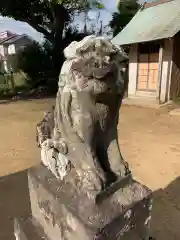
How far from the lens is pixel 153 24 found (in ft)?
32.1

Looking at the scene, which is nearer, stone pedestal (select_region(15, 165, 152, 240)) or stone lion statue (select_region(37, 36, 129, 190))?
stone lion statue (select_region(37, 36, 129, 190))

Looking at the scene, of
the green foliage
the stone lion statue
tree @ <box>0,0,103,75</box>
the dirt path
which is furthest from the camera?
the green foliage

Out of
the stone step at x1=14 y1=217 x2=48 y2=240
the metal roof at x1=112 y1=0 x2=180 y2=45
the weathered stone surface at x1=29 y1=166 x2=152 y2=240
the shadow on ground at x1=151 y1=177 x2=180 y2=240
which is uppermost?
the metal roof at x1=112 y1=0 x2=180 y2=45

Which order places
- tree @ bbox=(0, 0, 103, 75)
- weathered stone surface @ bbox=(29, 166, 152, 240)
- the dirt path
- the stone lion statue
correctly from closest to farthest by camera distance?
the stone lion statue < weathered stone surface @ bbox=(29, 166, 152, 240) < the dirt path < tree @ bbox=(0, 0, 103, 75)

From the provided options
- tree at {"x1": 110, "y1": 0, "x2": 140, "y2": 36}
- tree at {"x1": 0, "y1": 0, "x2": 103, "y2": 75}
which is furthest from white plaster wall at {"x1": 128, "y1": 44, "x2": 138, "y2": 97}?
tree at {"x1": 0, "y1": 0, "x2": 103, "y2": 75}

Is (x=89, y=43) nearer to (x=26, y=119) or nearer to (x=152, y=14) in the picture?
(x=26, y=119)

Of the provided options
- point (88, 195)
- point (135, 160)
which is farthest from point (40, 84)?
point (88, 195)

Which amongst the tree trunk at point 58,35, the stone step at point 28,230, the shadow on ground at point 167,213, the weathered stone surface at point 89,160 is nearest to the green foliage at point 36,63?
the tree trunk at point 58,35

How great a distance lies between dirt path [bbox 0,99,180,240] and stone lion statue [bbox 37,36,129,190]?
1632 mm

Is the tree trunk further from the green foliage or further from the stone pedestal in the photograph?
the stone pedestal

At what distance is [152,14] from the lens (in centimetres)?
1068

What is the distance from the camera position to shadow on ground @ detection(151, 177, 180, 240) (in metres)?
2.66

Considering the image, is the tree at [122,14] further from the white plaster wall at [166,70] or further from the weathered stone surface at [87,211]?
the weathered stone surface at [87,211]

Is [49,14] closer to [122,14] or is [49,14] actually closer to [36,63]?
[36,63]
